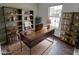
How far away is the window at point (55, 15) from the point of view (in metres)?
1.28

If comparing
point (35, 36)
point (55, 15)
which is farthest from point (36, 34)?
point (55, 15)

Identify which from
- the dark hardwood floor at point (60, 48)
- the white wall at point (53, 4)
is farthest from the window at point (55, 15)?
the dark hardwood floor at point (60, 48)

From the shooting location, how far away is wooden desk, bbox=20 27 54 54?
128 centimetres

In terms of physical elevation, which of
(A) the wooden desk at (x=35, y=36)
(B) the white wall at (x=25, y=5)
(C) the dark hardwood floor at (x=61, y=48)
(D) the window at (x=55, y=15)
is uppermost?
(B) the white wall at (x=25, y=5)

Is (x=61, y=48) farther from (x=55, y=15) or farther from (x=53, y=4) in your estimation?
(x=53, y=4)

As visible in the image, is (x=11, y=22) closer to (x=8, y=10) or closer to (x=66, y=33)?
(x=8, y=10)

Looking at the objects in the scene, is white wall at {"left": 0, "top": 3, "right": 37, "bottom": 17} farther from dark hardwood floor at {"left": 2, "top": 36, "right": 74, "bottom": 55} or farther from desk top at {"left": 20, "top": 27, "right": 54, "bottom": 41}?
dark hardwood floor at {"left": 2, "top": 36, "right": 74, "bottom": 55}

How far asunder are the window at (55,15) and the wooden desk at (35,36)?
9cm

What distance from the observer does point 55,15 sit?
4.24ft

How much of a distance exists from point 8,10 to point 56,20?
2.15 ft

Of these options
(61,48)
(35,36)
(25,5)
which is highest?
(25,5)

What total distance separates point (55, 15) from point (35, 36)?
15.8 inches

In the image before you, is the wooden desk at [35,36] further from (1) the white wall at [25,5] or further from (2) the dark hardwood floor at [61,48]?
(1) the white wall at [25,5]

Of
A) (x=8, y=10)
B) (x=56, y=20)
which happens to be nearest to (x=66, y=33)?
(x=56, y=20)
